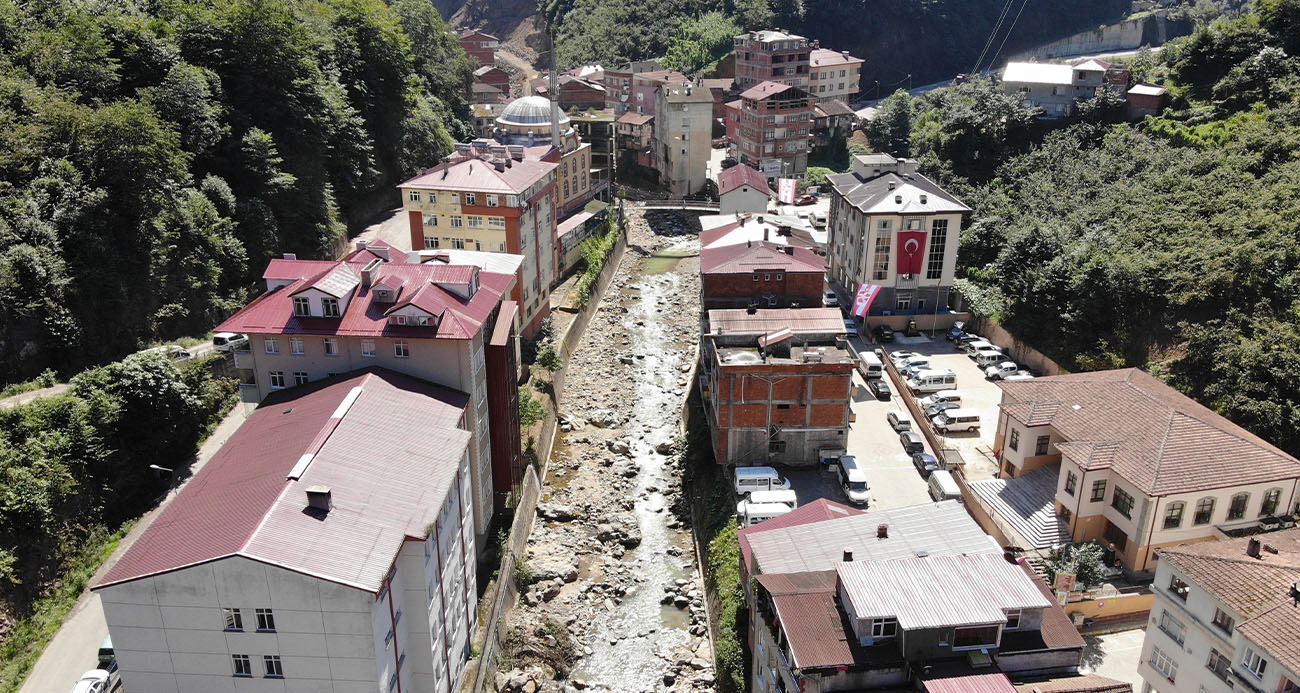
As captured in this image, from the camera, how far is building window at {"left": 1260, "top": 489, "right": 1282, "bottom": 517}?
80.5 feet

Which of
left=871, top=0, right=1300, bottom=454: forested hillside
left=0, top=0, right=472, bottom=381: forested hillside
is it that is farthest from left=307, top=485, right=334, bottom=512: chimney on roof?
left=871, top=0, right=1300, bottom=454: forested hillside

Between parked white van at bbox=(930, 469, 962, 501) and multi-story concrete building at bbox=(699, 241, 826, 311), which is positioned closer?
parked white van at bbox=(930, 469, 962, 501)

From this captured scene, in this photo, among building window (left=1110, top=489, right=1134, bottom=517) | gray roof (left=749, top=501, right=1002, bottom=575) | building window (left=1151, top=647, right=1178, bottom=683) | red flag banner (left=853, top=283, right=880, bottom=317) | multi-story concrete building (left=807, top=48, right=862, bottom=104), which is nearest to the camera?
building window (left=1151, top=647, right=1178, bottom=683)

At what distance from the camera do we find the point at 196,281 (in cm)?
3734

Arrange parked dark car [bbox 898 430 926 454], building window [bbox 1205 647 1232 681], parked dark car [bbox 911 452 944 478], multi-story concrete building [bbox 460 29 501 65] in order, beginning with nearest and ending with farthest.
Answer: building window [bbox 1205 647 1232 681]
parked dark car [bbox 911 452 944 478]
parked dark car [bbox 898 430 926 454]
multi-story concrete building [bbox 460 29 501 65]

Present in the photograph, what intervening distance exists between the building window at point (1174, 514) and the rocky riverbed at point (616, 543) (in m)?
14.2

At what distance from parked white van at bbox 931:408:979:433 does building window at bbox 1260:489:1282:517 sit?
1091cm

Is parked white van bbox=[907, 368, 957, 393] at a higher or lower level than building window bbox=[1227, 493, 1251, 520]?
lower

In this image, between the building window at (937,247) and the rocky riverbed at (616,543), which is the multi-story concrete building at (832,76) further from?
the building window at (937,247)

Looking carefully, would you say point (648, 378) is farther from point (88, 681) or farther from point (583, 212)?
point (88, 681)

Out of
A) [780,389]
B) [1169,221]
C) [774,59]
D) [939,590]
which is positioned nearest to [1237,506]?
[939,590]

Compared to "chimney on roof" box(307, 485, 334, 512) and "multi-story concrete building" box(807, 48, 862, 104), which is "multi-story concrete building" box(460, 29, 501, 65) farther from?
"chimney on roof" box(307, 485, 334, 512)

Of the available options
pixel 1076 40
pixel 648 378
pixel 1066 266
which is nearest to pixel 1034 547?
pixel 1066 266

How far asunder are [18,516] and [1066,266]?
4165cm
